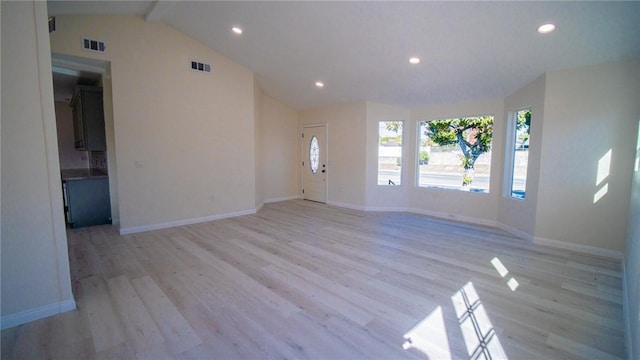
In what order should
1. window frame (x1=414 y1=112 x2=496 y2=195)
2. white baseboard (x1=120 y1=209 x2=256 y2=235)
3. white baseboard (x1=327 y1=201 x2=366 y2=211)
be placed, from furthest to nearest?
white baseboard (x1=327 y1=201 x2=366 y2=211)
window frame (x1=414 y1=112 x2=496 y2=195)
white baseboard (x1=120 y1=209 x2=256 y2=235)

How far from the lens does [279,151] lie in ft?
25.0

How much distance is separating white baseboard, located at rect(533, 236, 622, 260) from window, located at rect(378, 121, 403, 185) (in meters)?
2.91

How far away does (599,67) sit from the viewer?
363 centimetres

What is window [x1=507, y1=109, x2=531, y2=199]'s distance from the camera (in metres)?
4.59

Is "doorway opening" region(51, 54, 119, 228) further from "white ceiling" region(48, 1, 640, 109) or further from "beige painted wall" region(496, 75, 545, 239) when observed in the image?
"beige painted wall" region(496, 75, 545, 239)

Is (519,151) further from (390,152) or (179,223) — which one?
(179,223)

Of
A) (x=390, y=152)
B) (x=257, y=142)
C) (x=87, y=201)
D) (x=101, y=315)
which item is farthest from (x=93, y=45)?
(x=390, y=152)

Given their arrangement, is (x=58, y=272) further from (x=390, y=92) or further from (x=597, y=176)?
(x=597, y=176)

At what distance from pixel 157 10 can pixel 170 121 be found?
1.70m

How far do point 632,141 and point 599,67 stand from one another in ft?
3.48

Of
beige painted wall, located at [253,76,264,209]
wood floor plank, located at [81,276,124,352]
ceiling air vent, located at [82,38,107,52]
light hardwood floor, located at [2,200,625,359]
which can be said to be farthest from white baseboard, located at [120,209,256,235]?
ceiling air vent, located at [82,38,107,52]

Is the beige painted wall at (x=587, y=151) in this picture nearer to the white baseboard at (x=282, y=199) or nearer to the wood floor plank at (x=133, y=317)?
the wood floor plank at (x=133, y=317)

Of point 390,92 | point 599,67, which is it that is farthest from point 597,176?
point 390,92

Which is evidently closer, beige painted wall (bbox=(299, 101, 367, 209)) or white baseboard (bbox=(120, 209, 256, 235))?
white baseboard (bbox=(120, 209, 256, 235))
